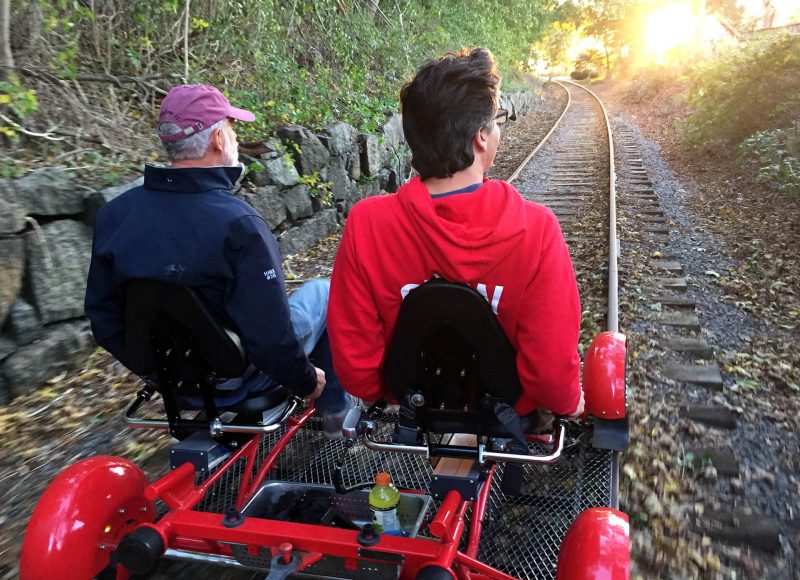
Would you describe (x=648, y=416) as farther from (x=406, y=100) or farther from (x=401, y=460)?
(x=406, y=100)

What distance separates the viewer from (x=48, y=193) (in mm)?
4012

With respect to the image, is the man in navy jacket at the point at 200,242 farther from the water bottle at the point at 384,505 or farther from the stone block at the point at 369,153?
the stone block at the point at 369,153

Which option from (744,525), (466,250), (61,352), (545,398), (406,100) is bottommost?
(744,525)

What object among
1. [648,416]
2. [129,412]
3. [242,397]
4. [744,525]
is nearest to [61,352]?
[129,412]

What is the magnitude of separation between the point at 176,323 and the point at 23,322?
2.38 meters

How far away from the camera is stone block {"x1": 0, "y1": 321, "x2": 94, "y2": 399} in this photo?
367 centimetres

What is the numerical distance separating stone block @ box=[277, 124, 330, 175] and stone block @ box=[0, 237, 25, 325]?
12.7 ft

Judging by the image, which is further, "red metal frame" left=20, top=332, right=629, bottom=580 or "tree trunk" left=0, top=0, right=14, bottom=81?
"tree trunk" left=0, top=0, right=14, bottom=81

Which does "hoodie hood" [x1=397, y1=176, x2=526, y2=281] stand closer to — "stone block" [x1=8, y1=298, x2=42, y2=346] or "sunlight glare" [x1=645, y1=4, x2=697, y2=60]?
"stone block" [x1=8, y1=298, x2=42, y2=346]

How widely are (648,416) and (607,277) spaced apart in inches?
90.8

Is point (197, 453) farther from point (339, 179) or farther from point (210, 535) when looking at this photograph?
point (339, 179)

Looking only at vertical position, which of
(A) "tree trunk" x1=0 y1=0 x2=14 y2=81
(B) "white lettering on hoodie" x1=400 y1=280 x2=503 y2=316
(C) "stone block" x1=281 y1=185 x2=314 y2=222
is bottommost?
(C) "stone block" x1=281 y1=185 x2=314 y2=222

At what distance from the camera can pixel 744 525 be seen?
103 inches

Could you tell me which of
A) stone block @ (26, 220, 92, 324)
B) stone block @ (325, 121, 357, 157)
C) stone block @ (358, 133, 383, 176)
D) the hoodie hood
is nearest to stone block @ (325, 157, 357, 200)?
stone block @ (325, 121, 357, 157)
